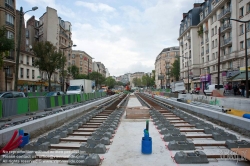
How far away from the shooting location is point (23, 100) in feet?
41.1

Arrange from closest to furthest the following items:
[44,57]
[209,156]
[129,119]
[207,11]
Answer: [209,156], [129,119], [44,57], [207,11]

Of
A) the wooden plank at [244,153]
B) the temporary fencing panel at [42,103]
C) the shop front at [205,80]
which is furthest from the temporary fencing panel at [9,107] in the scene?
the shop front at [205,80]

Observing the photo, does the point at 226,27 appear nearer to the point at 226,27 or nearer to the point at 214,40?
the point at 226,27

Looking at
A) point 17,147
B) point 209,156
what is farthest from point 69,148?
point 209,156

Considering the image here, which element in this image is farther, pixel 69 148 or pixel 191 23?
pixel 191 23

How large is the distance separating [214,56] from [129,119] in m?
43.5

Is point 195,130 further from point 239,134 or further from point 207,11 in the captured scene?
point 207,11

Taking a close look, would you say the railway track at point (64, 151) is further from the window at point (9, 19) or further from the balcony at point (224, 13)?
the balcony at point (224, 13)

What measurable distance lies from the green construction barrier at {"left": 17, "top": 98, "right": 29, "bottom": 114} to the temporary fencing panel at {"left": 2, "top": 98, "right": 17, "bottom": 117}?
298 mm

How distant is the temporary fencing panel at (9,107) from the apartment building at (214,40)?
26133 millimetres

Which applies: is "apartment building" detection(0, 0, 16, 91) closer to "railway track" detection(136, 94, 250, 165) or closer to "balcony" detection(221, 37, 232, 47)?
"railway track" detection(136, 94, 250, 165)

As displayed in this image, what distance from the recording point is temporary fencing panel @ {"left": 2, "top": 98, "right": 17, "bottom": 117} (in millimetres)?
10781

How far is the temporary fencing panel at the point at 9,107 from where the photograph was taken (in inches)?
424

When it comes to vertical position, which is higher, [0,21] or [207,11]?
[207,11]
